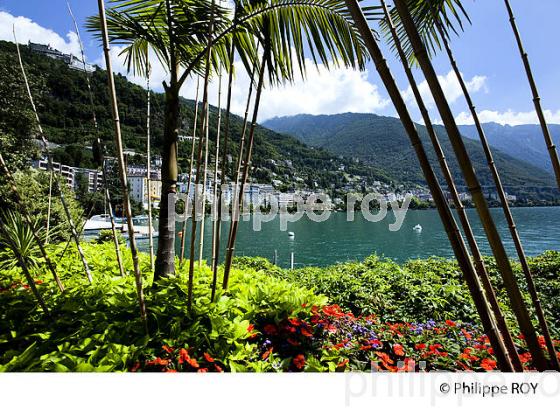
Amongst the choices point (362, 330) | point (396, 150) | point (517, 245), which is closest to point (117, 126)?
point (517, 245)

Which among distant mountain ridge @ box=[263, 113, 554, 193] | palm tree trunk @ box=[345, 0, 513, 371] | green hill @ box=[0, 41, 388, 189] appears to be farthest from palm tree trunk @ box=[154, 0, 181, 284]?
distant mountain ridge @ box=[263, 113, 554, 193]

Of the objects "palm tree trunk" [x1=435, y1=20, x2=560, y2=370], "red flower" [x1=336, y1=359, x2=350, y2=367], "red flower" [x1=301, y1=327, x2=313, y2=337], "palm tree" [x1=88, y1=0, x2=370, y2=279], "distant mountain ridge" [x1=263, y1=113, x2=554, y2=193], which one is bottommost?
"red flower" [x1=336, y1=359, x2=350, y2=367]

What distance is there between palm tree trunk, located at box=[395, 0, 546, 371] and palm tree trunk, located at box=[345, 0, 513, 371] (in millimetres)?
57

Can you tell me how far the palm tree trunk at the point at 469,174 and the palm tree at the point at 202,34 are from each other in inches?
37.6

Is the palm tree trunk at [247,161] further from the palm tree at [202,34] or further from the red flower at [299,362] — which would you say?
the red flower at [299,362]

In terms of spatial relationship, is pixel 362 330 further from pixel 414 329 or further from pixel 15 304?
pixel 15 304

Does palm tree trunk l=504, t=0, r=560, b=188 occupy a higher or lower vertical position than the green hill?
lower

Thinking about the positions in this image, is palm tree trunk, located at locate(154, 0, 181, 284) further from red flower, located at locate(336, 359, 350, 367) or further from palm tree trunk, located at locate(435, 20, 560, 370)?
palm tree trunk, located at locate(435, 20, 560, 370)

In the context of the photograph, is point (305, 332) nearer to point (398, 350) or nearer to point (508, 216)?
point (398, 350)

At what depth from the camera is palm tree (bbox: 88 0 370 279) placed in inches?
61.9

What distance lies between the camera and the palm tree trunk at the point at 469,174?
25.9 inches

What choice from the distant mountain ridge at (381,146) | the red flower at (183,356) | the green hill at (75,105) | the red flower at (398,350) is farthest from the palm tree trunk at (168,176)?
the distant mountain ridge at (381,146)

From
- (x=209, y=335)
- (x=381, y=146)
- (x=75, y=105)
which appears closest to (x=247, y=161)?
(x=209, y=335)

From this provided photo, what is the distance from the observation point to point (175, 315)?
1.52 meters
